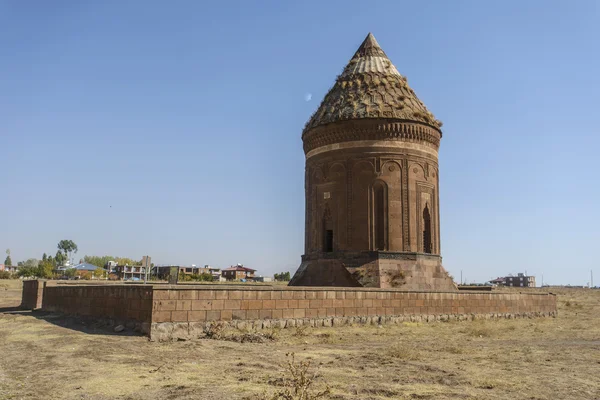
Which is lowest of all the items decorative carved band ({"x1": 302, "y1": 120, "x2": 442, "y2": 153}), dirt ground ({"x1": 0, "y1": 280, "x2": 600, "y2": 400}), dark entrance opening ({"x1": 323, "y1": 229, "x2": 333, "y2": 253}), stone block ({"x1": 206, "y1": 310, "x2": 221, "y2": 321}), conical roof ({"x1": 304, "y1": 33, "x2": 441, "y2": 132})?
dirt ground ({"x1": 0, "y1": 280, "x2": 600, "y2": 400})

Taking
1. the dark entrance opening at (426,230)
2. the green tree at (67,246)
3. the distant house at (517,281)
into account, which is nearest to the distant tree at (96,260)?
the green tree at (67,246)

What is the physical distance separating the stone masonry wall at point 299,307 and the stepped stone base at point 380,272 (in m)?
2.43

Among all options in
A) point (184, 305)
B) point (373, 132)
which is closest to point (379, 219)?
point (373, 132)

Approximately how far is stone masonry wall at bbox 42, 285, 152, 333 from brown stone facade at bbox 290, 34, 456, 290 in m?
10.6

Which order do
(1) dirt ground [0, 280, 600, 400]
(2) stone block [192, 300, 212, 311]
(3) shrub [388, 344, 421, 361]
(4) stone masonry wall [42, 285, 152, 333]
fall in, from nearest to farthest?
1. (1) dirt ground [0, 280, 600, 400]
2. (3) shrub [388, 344, 421, 361]
3. (4) stone masonry wall [42, 285, 152, 333]
4. (2) stone block [192, 300, 212, 311]

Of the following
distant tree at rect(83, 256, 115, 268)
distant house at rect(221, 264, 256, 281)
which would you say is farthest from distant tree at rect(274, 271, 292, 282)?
distant tree at rect(83, 256, 115, 268)

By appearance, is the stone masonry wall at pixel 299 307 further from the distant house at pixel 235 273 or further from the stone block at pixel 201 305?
the distant house at pixel 235 273

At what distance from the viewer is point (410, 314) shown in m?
19.0

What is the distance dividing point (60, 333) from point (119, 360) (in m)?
4.36

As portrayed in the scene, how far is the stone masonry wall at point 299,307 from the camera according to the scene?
43.6 ft

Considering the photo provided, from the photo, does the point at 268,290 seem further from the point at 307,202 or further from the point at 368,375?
the point at 307,202

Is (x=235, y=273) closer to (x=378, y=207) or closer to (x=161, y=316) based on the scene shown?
(x=378, y=207)

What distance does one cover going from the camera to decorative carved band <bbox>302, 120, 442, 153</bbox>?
24.5 meters

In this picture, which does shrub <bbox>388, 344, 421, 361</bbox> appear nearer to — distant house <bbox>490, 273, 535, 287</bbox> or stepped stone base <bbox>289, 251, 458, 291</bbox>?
stepped stone base <bbox>289, 251, 458, 291</bbox>
